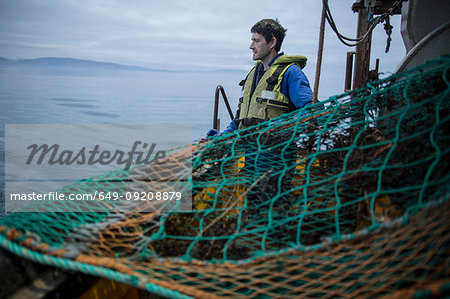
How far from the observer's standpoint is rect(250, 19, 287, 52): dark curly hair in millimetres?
3145

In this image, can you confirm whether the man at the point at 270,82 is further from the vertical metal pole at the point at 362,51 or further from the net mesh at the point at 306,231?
the vertical metal pole at the point at 362,51

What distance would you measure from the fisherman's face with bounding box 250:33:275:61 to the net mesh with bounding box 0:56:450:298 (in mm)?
1477

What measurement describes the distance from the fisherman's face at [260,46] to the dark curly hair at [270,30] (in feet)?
0.12

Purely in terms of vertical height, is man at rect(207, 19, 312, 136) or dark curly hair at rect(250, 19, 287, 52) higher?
dark curly hair at rect(250, 19, 287, 52)

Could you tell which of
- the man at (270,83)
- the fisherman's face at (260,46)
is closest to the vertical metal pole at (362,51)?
the man at (270,83)

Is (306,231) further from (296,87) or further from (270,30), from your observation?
(270,30)

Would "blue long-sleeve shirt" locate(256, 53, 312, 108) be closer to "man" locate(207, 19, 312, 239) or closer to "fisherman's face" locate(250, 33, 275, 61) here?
"man" locate(207, 19, 312, 239)

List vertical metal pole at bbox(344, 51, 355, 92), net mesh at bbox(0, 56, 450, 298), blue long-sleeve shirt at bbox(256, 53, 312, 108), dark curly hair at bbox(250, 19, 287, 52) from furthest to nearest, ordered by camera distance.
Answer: vertical metal pole at bbox(344, 51, 355, 92) < dark curly hair at bbox(250, 19, 287, 52) < blue long-sleeve shirt at bbox(256, 53, 312, 108) < net mesh at bbox(0, 56, 450, 298)

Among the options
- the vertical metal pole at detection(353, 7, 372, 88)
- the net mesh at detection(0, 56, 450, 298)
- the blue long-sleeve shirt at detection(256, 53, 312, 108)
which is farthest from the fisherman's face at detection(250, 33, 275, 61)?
the vertical metal pole at detection(353, 7, 372, 88)

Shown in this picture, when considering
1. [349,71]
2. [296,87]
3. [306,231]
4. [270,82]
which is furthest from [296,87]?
[349,71]

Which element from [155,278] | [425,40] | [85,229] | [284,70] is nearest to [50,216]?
[85,229]

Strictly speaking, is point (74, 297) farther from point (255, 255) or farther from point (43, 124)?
point (43, 124)

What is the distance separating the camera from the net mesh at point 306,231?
3.71ft

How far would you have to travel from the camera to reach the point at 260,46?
319 cm
